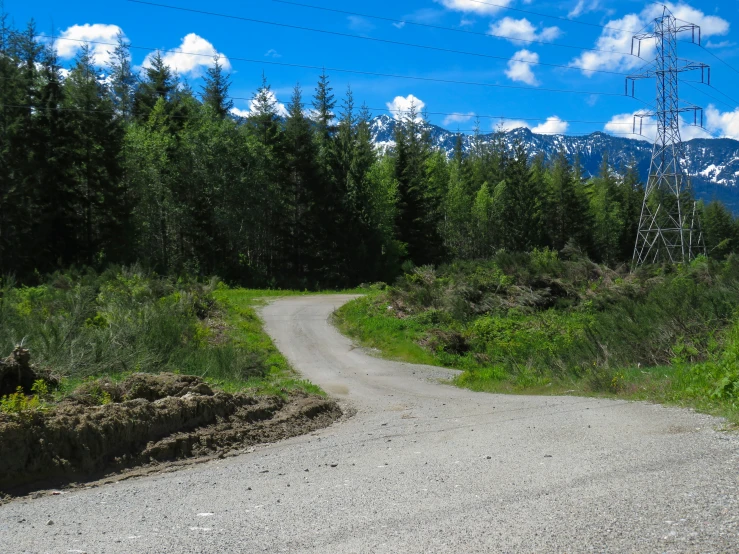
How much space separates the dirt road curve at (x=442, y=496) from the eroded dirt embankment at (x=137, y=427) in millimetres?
579

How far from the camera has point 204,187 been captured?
145ft

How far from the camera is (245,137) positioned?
4547cm

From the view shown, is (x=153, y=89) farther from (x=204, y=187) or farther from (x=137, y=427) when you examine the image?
(x=137, y=427)

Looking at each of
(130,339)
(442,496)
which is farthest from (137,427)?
(130,339)

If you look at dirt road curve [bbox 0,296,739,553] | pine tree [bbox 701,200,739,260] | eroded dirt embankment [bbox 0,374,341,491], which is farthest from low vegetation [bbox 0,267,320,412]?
pine tree [bbox 701,200,739,260]

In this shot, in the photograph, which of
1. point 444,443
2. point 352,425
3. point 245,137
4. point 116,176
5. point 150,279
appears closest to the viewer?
point 444,443

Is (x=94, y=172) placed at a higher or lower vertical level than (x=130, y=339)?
higher

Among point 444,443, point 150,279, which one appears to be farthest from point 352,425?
point 150,279

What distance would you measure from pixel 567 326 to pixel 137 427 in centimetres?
2042

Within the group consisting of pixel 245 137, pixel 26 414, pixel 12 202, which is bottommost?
pixel 26 414

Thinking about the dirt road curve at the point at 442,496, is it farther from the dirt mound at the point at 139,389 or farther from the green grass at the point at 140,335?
the green grass at the point at 140,335

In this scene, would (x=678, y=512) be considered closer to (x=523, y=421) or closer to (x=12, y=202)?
(x=523, y=421)

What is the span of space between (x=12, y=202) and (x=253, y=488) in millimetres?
33582

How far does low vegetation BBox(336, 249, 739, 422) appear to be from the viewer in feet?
42.1
